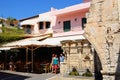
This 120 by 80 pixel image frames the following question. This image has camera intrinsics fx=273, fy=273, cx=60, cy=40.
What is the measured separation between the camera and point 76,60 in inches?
740

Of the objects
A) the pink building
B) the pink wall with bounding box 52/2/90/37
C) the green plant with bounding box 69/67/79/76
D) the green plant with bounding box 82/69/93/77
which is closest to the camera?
the green plant with bounding box 82/69/93/77

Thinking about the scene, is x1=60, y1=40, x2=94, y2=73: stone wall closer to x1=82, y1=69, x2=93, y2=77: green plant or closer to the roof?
x1=82, y1=69, x2=93, y2=77: green plant

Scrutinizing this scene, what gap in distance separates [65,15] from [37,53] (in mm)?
6170

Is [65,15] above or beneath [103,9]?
above

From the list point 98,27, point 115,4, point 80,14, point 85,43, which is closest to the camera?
point 115,4

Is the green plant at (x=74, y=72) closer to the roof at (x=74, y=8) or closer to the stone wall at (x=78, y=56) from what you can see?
the stone wall at (x=78, y=56)

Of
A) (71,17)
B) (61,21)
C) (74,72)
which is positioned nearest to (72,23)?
(71,17)

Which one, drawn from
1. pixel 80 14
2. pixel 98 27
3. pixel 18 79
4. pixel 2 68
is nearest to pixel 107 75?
pixel 98 27

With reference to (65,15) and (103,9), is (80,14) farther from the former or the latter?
(103,9)

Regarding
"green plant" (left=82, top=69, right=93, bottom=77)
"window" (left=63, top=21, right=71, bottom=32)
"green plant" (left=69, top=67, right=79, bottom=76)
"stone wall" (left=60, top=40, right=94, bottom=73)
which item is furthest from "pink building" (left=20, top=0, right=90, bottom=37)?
"green plant" (left=82, top=69, right=93, bottom=77)

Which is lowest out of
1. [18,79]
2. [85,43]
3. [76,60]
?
[18,79]

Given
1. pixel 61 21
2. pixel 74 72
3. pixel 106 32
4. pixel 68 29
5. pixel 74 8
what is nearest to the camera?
pixel 106 32

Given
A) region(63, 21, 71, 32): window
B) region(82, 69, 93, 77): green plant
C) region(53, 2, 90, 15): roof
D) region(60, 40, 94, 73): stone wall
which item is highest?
region(53, 2, 90, 15): roof

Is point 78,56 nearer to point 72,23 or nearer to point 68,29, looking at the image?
point 72,23
